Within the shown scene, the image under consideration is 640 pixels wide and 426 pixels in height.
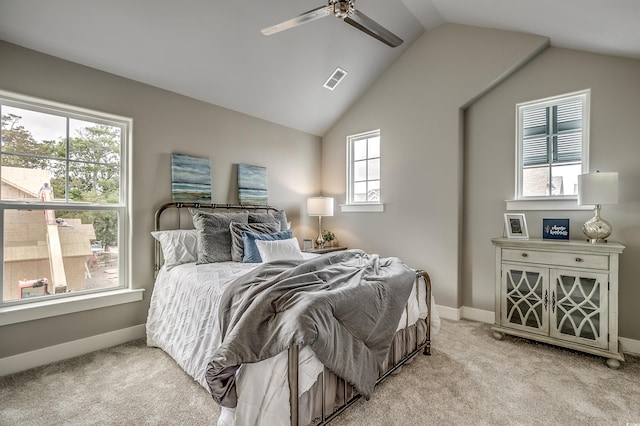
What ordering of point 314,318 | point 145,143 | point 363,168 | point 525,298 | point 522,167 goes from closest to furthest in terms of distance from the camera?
point 314,318
point 525,298
point 145,143
point 522,167
point 363,168

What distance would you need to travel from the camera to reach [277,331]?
4.94 ft

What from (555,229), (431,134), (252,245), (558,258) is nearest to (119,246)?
(252,245)

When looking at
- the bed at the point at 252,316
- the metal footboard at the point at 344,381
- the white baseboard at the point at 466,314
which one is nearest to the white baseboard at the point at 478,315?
the white baseboard at the point at 466,314

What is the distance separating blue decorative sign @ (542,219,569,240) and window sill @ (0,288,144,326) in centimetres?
395

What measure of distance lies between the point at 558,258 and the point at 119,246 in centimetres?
405

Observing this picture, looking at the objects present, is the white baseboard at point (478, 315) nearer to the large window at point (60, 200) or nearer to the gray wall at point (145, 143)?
the gray wall at point (145, 143)

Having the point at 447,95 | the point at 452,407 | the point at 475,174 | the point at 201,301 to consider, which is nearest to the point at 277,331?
the point at 201,301

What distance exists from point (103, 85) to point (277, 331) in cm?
283

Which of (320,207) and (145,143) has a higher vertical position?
(145,143)

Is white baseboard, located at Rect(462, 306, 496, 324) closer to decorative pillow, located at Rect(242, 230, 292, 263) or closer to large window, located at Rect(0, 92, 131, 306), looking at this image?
decorative pillow, located at Rect(242, 230, 292, 263)

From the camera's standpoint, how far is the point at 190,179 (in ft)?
11.1

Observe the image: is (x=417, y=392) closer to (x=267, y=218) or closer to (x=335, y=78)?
(x=267, y=218)

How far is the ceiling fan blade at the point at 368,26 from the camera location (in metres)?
2.23

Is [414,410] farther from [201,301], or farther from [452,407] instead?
[201,301]
